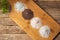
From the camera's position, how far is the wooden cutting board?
152 cm

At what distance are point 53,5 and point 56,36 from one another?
9.7 inches

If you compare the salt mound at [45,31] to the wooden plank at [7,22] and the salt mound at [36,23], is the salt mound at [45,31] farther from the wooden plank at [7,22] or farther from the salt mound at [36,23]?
the wooden plank at [7,22]

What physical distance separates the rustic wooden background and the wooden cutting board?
0.04 meters

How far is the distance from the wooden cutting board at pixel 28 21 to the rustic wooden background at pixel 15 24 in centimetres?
4

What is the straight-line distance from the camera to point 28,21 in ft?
5.09

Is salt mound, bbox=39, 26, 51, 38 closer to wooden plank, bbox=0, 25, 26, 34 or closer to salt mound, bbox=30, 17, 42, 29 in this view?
salt mound, bbox=30, 17, 42, 29

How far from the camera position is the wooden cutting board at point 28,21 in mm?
1522

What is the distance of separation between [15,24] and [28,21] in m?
0.11

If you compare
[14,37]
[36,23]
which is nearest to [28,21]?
[36,23]

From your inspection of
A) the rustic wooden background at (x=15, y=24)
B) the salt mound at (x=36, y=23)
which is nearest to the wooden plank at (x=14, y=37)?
the rustic wooden background at (x=15, y=24)

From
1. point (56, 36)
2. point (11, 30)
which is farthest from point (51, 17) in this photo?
point (11, 30)

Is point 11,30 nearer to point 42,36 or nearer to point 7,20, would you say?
point 7,20

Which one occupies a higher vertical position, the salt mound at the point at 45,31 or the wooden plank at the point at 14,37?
the salt mound at the point at 45,31

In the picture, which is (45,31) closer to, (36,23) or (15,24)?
(36,23)
